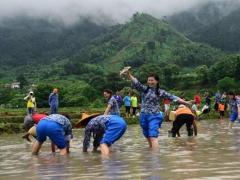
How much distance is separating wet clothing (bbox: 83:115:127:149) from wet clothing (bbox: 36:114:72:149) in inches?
22.6

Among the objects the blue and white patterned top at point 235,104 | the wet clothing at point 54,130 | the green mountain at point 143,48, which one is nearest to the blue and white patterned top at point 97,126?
the wet clothing at point 54,130

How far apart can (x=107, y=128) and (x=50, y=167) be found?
2355 mm

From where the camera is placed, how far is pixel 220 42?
171 meters

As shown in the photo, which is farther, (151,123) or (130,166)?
(151,123)

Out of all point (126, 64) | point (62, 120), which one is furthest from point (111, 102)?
point (126, 64)

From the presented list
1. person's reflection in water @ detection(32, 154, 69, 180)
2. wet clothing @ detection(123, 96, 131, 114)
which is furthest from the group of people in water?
wet clothing @ detection(123, 96, 131, 114)

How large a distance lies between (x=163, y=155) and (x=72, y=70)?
112 meters

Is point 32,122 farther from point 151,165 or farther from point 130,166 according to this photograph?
point 151,165

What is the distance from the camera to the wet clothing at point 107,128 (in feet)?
33.8

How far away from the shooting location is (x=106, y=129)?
413 inches

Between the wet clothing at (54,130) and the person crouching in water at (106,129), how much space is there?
580 millimetres

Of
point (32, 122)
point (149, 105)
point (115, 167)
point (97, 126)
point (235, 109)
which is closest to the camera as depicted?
point (115, 167)

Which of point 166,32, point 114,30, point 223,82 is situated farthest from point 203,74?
point 114,30

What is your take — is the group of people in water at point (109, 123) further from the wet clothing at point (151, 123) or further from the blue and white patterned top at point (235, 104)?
the blue and white patterned top at point (235, 104)
